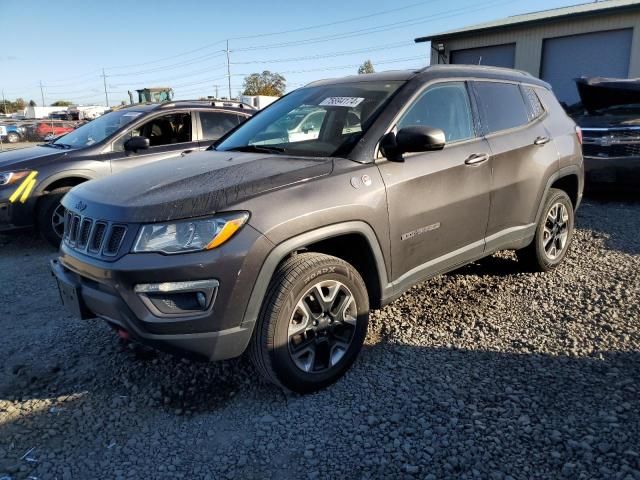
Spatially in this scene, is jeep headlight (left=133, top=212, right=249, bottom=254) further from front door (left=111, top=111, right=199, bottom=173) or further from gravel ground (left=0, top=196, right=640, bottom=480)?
front door (left=111, top=111, right=199, bottom=173)

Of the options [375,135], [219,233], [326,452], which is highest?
[375,135]

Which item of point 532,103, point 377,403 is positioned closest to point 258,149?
point 377,403

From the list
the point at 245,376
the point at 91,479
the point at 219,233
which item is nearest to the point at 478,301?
the point at 245,376

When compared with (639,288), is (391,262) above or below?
above

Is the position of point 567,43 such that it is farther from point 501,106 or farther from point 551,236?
point 501,106

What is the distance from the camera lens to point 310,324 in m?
2.95

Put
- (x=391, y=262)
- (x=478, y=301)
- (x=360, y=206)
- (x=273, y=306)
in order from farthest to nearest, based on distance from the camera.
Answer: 1. (x=478, y=301)
2. (x=391, y=262)
3. (x=360, y=206)
4. (x=273, y=306)

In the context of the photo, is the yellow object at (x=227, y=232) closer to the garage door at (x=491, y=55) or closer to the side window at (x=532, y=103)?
the side window at (x=532, y=103)

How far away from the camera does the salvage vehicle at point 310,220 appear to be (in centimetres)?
256

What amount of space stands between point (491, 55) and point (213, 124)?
1618 cm

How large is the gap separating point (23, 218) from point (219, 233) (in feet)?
14.6

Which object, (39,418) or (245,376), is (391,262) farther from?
(39,418)

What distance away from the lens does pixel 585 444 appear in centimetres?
250

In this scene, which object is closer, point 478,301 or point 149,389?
point 149,389
